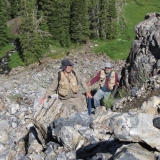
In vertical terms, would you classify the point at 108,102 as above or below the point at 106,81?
below

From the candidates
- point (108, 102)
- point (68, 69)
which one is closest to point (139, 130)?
point (68, 69)

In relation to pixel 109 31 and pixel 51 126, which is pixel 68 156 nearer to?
pixel 51 126

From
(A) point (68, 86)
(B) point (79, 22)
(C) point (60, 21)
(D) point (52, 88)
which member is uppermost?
(A) point (68, 86)

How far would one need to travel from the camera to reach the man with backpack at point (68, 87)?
35.8 ft

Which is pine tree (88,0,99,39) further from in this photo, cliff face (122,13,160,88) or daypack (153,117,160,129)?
daypack (153,117,160,129)

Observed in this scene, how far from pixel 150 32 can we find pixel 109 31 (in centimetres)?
5612

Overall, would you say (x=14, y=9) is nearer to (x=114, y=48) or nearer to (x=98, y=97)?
(x=114, y=48)

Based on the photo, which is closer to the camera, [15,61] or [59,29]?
[15,61]

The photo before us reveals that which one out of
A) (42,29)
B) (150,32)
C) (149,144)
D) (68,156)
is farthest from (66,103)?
(42,29)

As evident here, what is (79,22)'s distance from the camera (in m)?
67.0

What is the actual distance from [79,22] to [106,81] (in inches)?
2189

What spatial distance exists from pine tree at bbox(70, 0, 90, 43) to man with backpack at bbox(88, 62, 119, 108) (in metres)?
54.7

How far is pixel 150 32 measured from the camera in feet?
53.7

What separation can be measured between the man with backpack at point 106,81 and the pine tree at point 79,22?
54.7 meters
